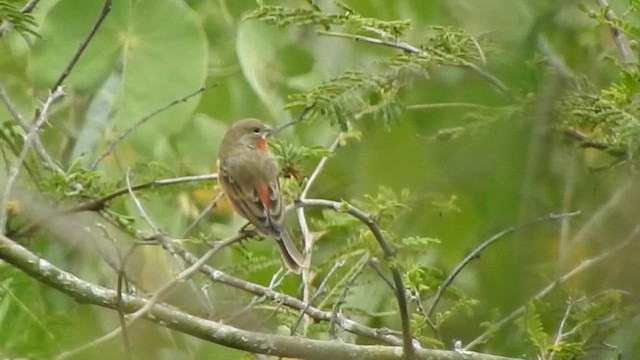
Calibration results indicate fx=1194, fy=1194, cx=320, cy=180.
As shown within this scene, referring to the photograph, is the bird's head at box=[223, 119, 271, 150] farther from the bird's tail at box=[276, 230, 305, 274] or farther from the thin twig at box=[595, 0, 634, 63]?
the thin twig at box=[595, 0, 634, 63]

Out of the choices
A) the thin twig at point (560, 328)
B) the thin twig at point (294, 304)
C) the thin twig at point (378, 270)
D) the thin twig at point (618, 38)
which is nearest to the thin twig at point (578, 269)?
the thin twig at point (560, 328)

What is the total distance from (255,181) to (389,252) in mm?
2137

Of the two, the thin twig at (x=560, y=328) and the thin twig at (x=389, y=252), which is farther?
the thin twig at (x=389, y=252)

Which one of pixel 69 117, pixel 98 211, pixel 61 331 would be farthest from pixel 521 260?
pixel 69 117

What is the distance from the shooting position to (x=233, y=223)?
4230 millimetres

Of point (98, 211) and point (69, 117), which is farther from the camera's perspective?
point (69, 117)

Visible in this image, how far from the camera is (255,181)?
3.85 metres

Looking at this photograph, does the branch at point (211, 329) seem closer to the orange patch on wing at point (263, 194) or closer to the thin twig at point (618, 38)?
the thin twig at point (618, 38)

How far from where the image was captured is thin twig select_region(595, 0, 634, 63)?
155 cm

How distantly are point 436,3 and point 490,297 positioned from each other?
0.35m

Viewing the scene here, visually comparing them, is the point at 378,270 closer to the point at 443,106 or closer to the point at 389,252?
the point at 389,252

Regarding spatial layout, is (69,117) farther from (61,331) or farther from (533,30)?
(533,30)

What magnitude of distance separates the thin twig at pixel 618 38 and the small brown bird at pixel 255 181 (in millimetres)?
1527

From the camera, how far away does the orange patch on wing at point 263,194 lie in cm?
350
